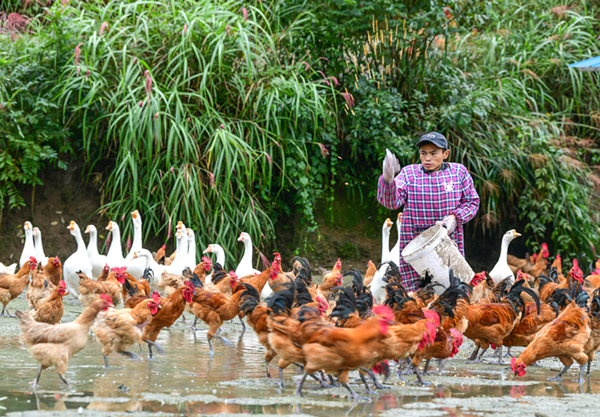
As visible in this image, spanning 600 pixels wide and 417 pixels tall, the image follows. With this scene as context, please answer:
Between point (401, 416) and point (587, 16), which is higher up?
point (587, 16)

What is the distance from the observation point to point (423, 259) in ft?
18.5

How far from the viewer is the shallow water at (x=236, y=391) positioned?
4125 mm

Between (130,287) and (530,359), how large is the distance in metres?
4.43

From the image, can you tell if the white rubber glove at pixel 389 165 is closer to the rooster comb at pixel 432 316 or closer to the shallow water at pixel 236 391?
the rooster comb at pixel 432 316

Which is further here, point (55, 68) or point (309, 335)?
point (55, 68)

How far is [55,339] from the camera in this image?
479cm

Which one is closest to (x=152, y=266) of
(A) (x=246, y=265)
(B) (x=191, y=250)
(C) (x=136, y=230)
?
(B) (x=191, y=250)

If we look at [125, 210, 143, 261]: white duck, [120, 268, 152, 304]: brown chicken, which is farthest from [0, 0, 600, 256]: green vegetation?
[120, 268, 152, 304]: brown chicken

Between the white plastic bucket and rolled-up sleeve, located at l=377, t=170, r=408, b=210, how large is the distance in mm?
391

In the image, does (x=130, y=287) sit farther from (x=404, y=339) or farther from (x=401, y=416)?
(x=401, y=416)

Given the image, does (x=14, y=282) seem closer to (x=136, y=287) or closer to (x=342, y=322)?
(x=136, y=287)

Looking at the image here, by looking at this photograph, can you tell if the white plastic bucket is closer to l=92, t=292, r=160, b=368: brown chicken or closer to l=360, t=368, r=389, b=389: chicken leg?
l=360, t=368, r=389, b=389: chicken leg

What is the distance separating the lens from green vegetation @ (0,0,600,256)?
10.8 metres

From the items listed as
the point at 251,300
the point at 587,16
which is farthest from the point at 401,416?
the point at 587,16
